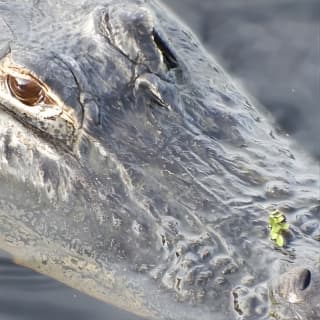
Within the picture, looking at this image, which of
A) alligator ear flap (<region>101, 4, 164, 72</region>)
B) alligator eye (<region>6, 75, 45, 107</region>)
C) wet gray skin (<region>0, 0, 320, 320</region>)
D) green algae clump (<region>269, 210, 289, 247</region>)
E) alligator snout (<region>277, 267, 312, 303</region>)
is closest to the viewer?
alligator snout (<region>277, 267, 312, 303</region>)

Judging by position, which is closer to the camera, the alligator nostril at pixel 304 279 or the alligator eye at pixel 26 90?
the alligator nostril at pixel 304 279

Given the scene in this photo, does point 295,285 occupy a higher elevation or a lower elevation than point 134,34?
lower

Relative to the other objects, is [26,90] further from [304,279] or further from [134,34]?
[304,279]

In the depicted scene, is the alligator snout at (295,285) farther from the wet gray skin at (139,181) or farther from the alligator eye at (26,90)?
the alligator eye at (26,90)

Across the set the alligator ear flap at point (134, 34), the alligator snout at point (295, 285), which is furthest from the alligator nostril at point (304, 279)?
the alligator ear flap at point (134, 34)

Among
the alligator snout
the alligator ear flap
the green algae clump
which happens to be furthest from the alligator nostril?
the alligator ear flap

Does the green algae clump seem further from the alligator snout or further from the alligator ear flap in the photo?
the alligator ear flap

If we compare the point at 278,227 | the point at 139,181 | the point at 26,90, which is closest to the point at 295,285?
the point at 278,227

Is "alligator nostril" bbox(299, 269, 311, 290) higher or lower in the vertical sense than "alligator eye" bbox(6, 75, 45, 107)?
lower
